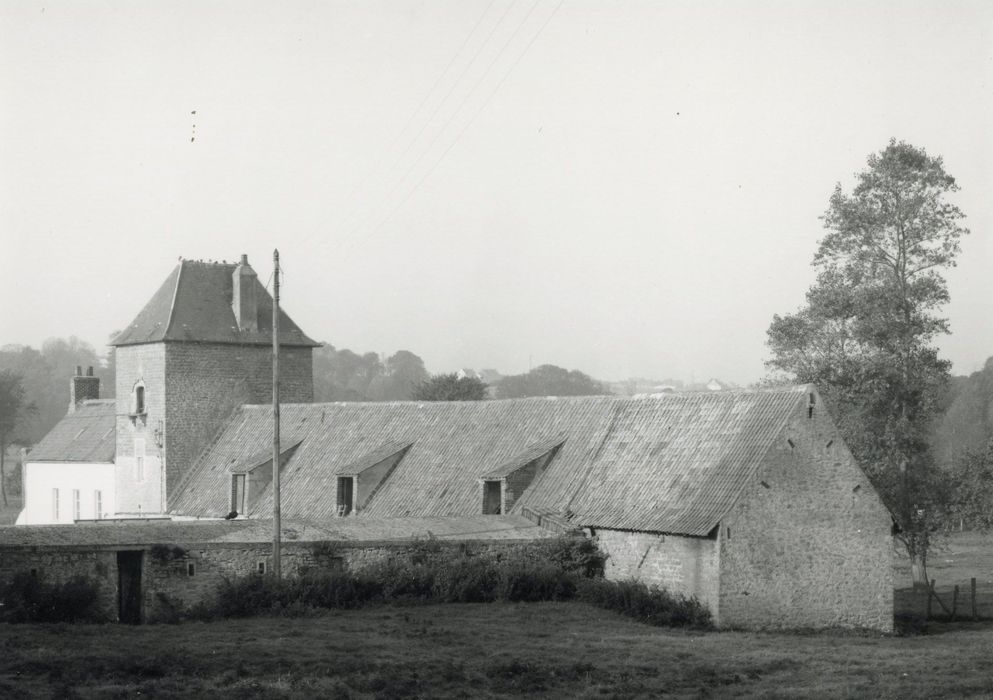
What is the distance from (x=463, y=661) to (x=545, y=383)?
392ft

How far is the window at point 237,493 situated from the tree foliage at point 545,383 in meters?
93.0

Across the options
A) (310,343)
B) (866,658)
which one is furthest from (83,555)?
(310,343)

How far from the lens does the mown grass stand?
18797 millimetres

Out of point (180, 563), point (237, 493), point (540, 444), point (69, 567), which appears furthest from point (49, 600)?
point (237, 493)

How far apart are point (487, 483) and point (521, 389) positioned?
338 feet

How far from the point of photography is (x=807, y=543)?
27.5 metres

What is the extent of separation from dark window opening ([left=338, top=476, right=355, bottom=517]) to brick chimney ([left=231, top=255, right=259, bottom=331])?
10.1 meters

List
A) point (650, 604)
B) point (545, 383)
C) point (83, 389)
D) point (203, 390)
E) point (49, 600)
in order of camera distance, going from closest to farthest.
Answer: point (49, 600) → point (650, 604) → point (203, 390) → point (83, 389) → point (545, 383)

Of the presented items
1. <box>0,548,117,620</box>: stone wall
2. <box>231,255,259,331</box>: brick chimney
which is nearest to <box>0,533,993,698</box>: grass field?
<box>0,548,117,620</box>: stone wall

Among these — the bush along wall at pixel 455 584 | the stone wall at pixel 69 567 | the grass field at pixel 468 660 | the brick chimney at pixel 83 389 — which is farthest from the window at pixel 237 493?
the brick chimney at pixel 83 389

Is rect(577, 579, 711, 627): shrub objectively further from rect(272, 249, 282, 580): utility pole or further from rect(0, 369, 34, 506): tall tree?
rect(0, 369, 34, 506): tall tree

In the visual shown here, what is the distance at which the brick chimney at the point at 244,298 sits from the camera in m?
45.8

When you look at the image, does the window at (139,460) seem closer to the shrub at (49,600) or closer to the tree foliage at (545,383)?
the shrub at (49,600)

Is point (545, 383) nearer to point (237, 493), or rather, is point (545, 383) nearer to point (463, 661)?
point (237, 493)
